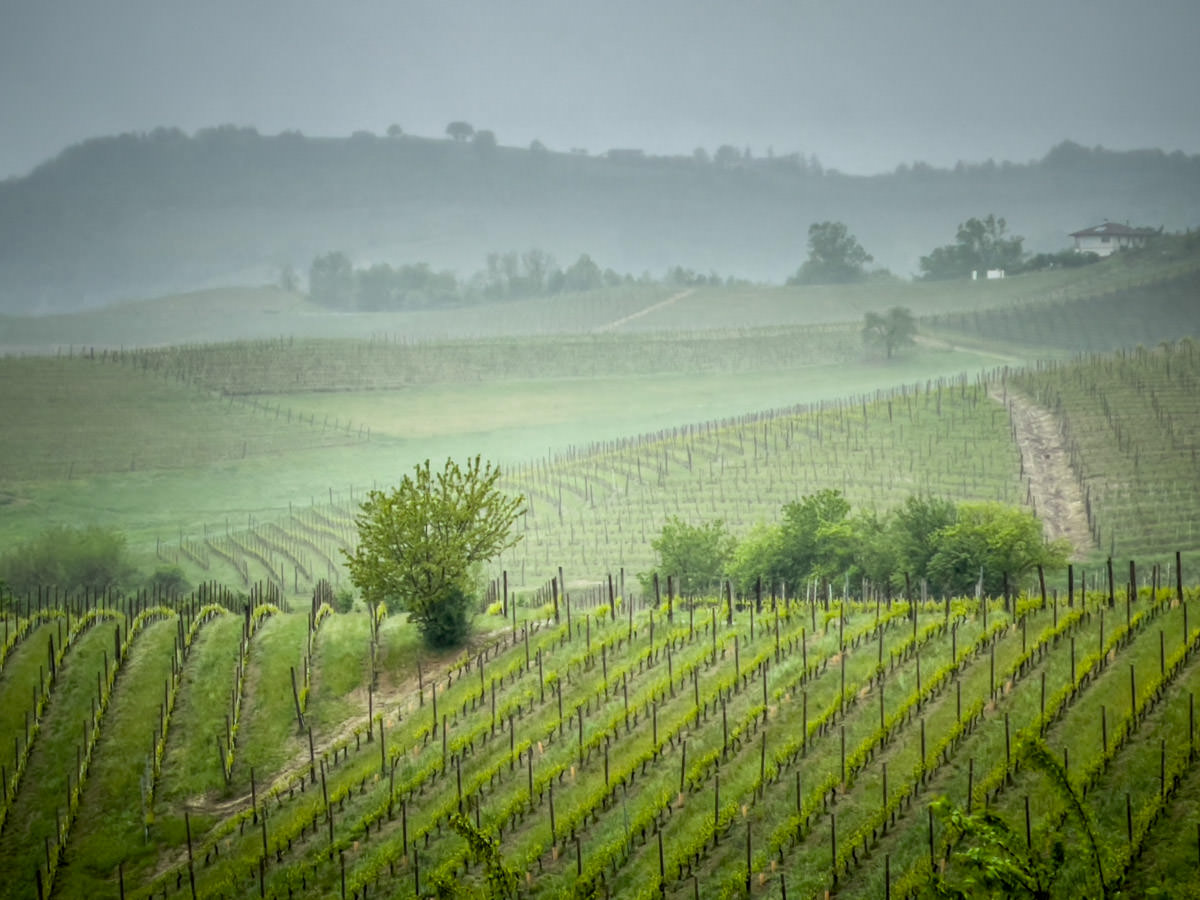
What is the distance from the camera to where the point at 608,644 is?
3756cm

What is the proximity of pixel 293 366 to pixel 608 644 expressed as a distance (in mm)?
94578

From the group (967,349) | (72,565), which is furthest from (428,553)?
(967,349)

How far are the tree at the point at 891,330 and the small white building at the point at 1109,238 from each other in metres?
53.8

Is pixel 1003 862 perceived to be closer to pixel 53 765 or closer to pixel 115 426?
pixel 53 765

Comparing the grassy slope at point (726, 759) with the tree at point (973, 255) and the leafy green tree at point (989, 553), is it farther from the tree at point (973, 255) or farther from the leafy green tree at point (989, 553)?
the tree at point (973, 255)

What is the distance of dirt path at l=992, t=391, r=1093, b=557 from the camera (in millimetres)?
65000

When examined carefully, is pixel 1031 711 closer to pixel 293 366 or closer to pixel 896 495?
pixel 896 495

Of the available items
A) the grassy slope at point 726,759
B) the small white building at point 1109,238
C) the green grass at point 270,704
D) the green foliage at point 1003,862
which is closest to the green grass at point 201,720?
the green grass at point 270,704

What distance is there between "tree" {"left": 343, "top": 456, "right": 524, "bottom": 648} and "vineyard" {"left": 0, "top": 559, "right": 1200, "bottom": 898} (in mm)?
1662

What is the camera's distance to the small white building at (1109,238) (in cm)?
17725

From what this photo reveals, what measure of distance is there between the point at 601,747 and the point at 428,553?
38.6ft

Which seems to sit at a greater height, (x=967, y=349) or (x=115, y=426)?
(x=967, y=349)

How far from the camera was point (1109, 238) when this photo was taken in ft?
589

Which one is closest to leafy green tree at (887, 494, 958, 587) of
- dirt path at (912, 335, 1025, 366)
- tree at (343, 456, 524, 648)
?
tree at (343, 456, 524, 648)
